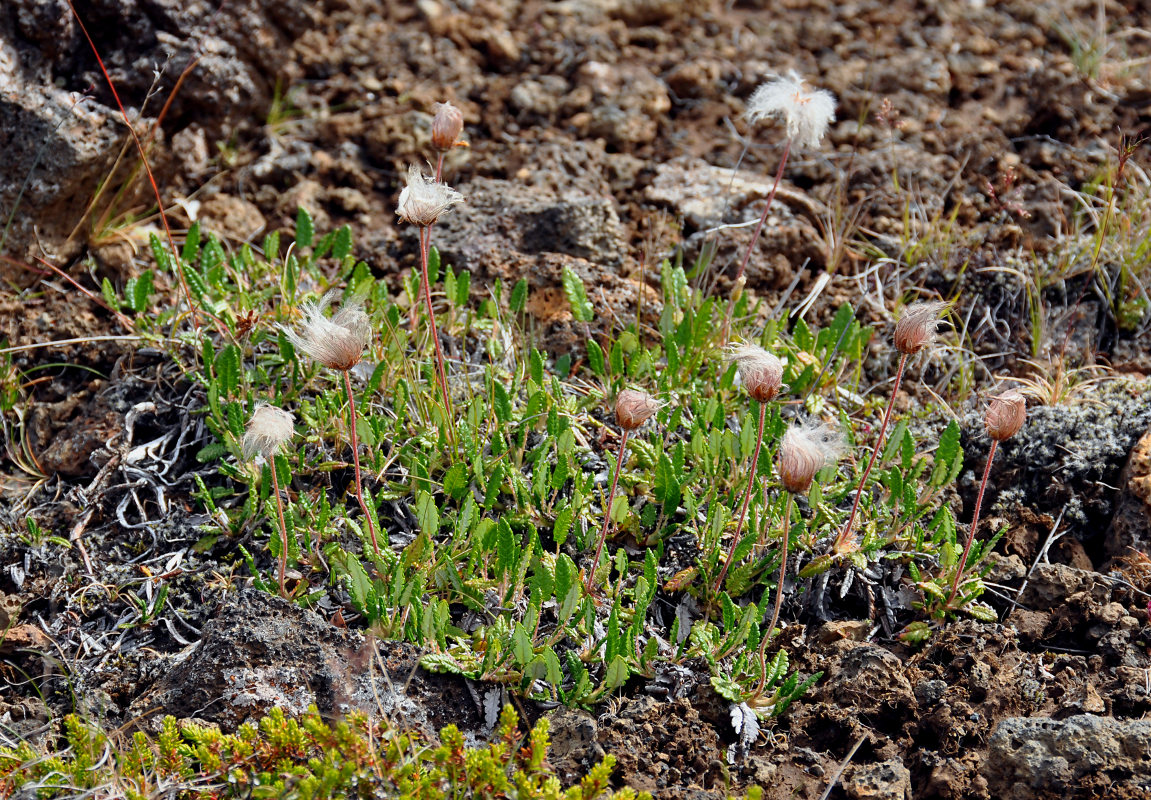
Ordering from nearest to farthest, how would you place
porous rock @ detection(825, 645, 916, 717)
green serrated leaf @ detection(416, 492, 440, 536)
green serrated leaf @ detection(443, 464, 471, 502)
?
porous rock @ detection(825, 645, 916, 717)
green serrated leaf @ detection(416, 492, 440, 536)
green serrated leaf @ detection(443, 464, 471, 502)

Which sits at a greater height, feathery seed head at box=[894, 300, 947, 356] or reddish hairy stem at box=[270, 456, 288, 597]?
feathery seed head at box=[894, 300, 947, 356]

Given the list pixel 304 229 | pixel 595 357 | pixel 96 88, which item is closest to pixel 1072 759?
pixel 595 357

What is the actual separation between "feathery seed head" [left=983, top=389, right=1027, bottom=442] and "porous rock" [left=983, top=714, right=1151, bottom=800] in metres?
0.68

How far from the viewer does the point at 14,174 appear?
138 inches

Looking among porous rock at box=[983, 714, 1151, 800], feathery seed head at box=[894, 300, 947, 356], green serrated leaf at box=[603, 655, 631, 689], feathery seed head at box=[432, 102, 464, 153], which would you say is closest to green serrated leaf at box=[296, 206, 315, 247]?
feathery seed head at box=[432, 102, 464, 153]

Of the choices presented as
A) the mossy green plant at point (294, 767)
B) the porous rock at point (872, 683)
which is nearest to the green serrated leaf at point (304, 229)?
the mossy green plant at point (294, 767)

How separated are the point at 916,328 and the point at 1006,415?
12.0 inches

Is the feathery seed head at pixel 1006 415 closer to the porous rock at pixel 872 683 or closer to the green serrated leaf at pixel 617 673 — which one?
the porous rock at pixel 872 683

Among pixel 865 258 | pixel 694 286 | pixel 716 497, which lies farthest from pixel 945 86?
pixel 716 497

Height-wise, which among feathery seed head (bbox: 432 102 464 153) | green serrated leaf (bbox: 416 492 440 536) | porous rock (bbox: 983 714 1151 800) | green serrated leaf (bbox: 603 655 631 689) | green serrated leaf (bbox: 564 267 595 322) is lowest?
green serrated leaf (bbox: 603 655 631 689)

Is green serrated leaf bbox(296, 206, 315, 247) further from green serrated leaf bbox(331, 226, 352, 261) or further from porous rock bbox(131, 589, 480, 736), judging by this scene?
porous rock bbox(131, 589, 480, 736)

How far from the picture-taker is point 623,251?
3828 millimetres

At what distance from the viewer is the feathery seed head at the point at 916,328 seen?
2.45 m

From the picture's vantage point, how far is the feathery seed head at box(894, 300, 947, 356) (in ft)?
8.03
